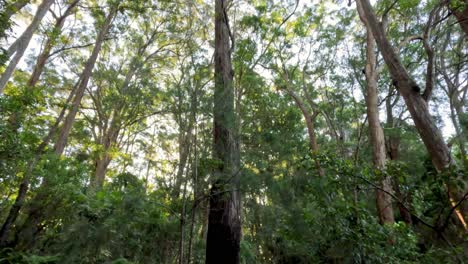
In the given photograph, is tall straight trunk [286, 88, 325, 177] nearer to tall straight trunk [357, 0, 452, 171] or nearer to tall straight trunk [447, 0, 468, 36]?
tall straight trunk [357, 0, 452, 171]

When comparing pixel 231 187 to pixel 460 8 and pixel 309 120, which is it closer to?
pixel 460 8

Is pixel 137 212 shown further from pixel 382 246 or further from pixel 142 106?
pixel 142 106

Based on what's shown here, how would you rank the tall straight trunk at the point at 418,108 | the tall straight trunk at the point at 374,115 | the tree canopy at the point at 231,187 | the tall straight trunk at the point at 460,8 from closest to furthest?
1. the tree canopy at the point at 231,187
2. the tall straight trunk at the point at 418,108
3. the tall straight trunk at the point at 460,8
4. the tall straight trunk at the point at 374,115

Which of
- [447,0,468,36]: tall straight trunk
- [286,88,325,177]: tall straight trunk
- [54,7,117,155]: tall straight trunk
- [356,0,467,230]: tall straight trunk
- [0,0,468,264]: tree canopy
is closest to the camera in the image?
[0,0,468,264]: tree canopy

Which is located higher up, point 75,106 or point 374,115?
point 75,106

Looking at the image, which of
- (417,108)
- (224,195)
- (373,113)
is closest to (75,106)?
(224,195)

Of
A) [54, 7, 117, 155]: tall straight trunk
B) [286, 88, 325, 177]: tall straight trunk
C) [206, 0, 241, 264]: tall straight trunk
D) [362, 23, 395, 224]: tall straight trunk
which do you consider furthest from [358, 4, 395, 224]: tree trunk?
[54, 7, 117, 155]: tall straight trunk

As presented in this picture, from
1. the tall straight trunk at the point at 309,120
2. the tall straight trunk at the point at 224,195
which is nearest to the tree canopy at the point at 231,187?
the tall straight trunk at the point at 224,195

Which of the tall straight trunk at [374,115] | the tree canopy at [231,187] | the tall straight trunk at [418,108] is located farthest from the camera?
the tall straight trunk at [374,115]

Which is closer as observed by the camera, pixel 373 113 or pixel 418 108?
pixel 418 108

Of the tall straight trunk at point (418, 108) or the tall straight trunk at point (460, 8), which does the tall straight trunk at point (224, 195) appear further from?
the tall straight trunk at point (460, 8)

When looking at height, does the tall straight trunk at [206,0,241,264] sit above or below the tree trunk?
below

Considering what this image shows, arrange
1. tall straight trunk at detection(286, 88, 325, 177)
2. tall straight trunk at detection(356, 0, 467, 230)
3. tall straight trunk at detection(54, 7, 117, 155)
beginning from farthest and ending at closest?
tall straight trunk at detection(286, 88, 325, 177)
tall straight trunk at detection(54, 7, 117, 155)
tall straight trunk at detection(356, 0, 467, 230)

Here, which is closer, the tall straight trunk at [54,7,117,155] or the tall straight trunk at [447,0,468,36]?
the tall straight trunk at [447,0,468,36]
